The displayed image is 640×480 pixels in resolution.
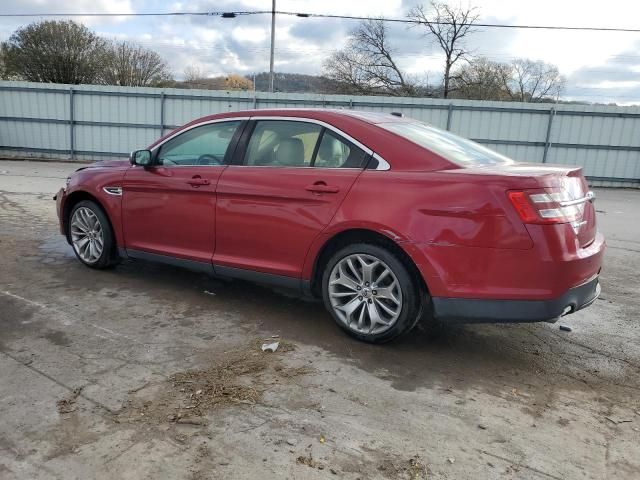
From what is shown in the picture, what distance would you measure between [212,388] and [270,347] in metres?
0.66

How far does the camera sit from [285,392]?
3.06 m

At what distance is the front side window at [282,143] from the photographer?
13.2ft

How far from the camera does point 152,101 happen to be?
17.3 meters

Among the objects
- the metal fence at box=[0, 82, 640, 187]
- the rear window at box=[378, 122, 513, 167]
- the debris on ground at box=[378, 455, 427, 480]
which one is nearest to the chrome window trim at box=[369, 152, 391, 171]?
the rear window at box=[378, 122, 513, 167]

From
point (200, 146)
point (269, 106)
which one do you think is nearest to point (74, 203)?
point (200, 146)

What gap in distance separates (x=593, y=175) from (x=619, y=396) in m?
15.1

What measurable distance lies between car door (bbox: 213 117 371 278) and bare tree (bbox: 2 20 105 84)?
33.8 meters

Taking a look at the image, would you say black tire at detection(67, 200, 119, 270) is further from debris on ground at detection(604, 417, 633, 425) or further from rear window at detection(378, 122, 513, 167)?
debris on ground at detection(604, 417, 633, 425)

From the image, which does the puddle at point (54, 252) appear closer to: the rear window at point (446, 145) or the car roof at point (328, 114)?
the car roof at point (328, 114)

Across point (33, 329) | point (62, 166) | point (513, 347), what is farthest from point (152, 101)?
point (513, 347)

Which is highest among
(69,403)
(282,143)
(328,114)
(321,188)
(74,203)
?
(328,114)

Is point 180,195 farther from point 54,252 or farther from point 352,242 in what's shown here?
point 54,252

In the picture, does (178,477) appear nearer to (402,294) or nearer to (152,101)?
(402,294)

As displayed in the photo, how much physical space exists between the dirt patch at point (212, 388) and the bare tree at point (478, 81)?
3674cm
